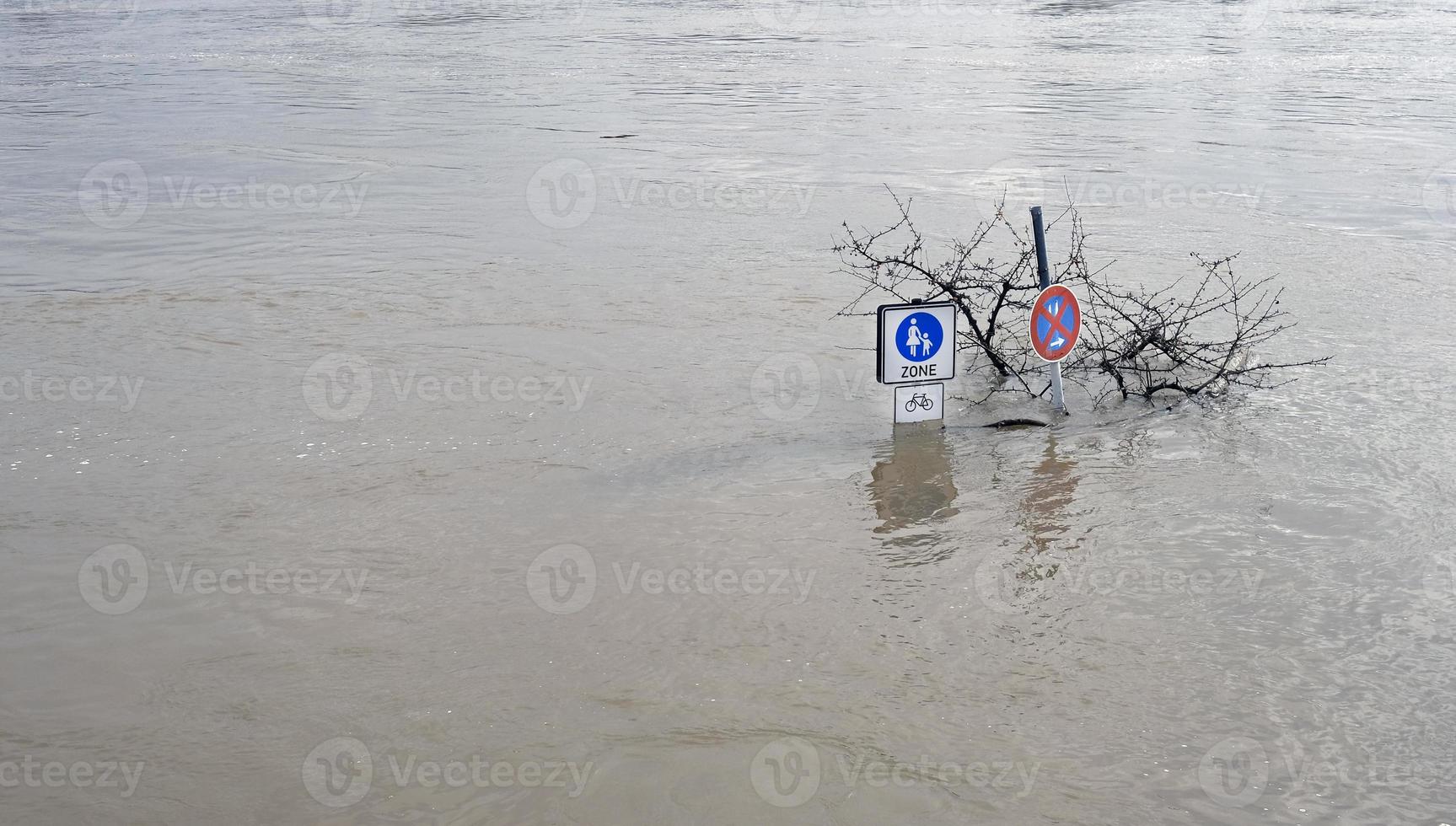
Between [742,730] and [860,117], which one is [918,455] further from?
[860,117]

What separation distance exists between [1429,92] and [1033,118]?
8116 mm

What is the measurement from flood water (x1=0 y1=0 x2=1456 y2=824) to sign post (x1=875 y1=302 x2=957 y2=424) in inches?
14.1

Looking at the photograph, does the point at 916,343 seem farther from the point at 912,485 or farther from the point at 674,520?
the point at 674,520

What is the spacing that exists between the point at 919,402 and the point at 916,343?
0.43m

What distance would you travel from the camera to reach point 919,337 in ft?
25.0

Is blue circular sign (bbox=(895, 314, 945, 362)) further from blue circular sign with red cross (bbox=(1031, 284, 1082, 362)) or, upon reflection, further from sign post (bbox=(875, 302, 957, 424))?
blue circular sign with red cross (bbox=(1031, 284, 1082, 362))

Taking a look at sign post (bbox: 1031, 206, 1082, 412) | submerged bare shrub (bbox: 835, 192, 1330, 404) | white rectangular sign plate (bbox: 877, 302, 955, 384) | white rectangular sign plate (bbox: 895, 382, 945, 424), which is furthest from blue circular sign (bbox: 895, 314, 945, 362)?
sign post (bbox: 1031, 206, 1082, 412)

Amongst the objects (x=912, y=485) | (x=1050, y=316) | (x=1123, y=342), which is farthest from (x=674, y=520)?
(x=1123, y=342)

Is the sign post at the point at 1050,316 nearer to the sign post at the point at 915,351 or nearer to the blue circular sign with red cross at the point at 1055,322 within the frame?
the blue circular sign with red cross at the point at 1055,322

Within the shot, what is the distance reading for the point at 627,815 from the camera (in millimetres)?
4648

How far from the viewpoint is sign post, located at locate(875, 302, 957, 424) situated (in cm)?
749

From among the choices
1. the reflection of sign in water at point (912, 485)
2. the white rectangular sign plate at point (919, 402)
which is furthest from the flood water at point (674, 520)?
the white rectangular sign plate at point (919, 402)

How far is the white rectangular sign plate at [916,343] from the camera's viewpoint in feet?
24.6

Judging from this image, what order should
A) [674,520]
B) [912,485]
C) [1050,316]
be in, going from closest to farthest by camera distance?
[674,520] → [912,485] → [1050,316]
